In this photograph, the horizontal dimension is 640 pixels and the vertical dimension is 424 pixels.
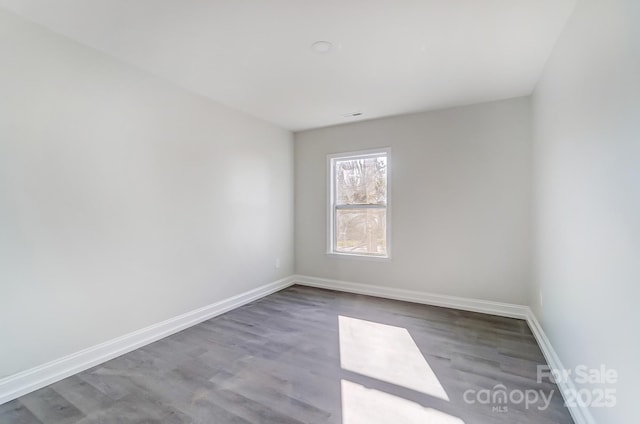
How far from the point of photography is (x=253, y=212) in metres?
3.98

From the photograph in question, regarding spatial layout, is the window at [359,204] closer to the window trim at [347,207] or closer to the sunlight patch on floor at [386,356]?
the window trim at [347,207]

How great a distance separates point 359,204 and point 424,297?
157cm

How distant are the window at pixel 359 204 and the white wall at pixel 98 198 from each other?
1.62m

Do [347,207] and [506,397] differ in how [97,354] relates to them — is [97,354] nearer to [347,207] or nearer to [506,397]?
[506,397]

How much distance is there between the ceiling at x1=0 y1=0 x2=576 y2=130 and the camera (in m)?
1.84

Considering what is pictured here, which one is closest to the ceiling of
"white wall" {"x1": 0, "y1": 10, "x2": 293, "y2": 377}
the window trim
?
"white wall" {"x1": 0, "y1": 10, "x2": 293, "y2": 377}

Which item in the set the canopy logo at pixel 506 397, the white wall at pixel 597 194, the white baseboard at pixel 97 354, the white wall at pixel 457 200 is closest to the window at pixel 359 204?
the white wall at pixel 457 200

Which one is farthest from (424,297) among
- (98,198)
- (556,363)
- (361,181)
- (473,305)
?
(98,198)

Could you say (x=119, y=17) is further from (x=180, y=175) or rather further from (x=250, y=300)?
(x=250, y=300)

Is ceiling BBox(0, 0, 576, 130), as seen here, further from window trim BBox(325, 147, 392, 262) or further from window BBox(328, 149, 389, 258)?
window BBox(328, 149, 389, 258)

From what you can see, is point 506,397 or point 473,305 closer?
point 506,397

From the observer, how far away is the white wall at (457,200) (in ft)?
10.8

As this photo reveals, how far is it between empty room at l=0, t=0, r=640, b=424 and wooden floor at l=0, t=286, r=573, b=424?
2cm

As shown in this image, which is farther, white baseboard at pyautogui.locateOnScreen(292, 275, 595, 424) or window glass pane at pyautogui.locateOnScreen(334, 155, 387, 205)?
window glass pane at pyautogui.locateOnScreen(334, 155, 387, 205)
